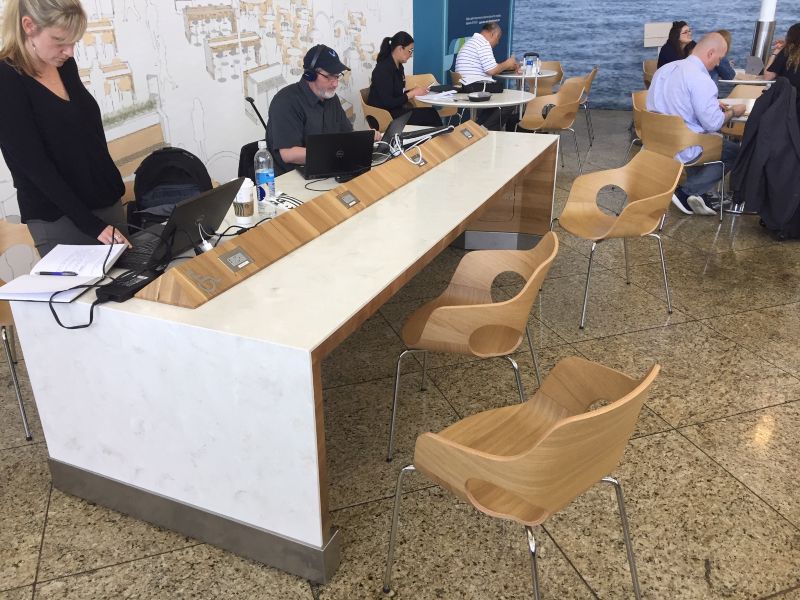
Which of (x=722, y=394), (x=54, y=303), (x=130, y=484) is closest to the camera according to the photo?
(x=54, y=303)

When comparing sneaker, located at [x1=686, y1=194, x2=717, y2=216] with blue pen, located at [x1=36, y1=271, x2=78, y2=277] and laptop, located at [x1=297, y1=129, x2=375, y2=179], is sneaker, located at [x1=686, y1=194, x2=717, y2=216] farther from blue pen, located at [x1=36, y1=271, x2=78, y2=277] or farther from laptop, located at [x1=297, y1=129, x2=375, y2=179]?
blue pen, located at [x1=36, y1=271, x2=78, y2=277]

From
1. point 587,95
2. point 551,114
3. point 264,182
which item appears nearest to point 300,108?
point 264,182

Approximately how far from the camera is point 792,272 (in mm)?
4043

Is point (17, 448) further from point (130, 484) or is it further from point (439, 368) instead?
point (439, 368)

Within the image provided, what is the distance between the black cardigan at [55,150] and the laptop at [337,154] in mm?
835

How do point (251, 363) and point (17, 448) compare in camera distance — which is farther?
point (17, 448)

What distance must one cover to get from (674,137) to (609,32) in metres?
5.58

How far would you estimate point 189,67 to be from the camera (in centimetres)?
448

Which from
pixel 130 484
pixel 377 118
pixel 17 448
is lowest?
pixel 17 448

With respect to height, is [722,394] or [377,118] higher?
[377,118]

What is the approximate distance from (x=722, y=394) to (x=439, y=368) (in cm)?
119

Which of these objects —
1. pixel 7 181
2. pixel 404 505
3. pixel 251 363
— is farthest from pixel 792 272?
pixel 7 181

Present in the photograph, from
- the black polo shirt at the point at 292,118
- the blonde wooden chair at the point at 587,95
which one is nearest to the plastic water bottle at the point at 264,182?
the black polo shirt at the point at 292,118

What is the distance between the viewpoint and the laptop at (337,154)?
3.00 m
